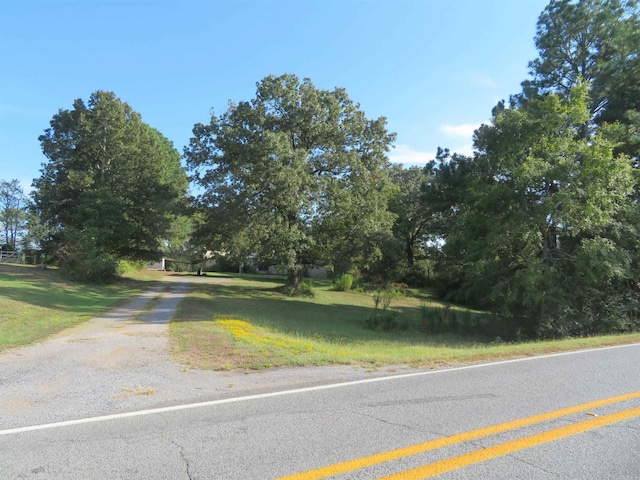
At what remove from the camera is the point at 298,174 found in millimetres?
25672

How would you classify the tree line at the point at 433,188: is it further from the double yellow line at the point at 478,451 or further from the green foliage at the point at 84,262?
the double yellow line at the point at 478,451

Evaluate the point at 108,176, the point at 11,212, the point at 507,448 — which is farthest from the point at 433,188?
the point at 11,212

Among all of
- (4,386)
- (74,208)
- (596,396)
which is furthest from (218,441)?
(74,208)

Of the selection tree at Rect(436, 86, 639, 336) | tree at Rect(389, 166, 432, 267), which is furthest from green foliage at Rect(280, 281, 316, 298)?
tree at Rect(389, 166, 432, 267)

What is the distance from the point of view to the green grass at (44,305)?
11906 millimetres

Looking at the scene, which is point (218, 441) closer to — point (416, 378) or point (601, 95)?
point (416, 378)

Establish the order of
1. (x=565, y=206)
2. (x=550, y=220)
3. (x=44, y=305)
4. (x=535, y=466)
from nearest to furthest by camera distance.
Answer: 1. (x=535, y=466)
2. (x=44, y=305)
3. (x=565, y=206)
4. (x=550, y=220)

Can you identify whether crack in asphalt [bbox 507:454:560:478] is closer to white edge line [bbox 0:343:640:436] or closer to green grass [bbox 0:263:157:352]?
white edge line [bbox 0:343:640:436]

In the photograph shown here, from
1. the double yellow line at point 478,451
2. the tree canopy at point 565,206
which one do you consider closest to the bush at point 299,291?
the tree canopy at point 565,206

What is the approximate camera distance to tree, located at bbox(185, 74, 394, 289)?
27125mm

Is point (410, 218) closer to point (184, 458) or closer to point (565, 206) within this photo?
point (565, 206)

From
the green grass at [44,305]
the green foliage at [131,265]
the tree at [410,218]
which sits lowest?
the green grass at [44,305]

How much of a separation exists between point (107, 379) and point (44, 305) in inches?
499

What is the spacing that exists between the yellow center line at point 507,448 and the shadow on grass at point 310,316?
34.8 ft
